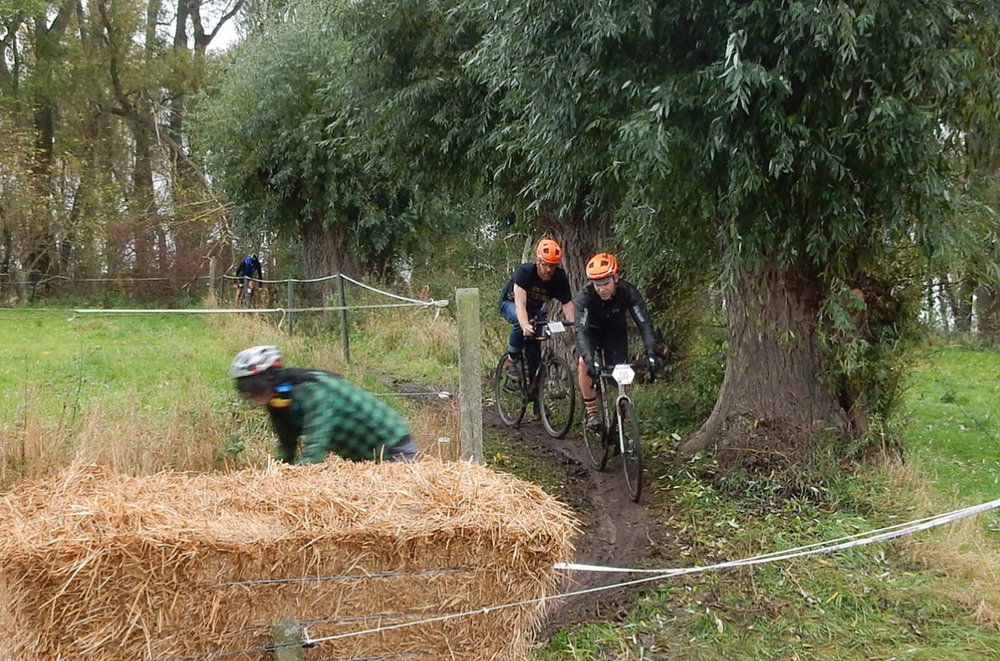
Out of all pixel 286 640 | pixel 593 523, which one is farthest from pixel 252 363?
pixel 593 523

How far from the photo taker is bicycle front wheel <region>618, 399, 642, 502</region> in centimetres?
670

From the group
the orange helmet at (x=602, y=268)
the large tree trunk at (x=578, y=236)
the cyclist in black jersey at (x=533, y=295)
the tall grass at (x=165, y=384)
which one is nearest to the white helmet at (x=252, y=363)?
the tall grass at (x=165, y=384)

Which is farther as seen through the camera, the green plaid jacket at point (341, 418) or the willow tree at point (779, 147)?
the willow tree at point (779, 147)

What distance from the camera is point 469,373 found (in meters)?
6.12

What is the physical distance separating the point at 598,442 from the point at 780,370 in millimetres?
1668

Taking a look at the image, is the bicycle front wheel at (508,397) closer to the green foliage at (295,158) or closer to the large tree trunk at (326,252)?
the green foliage at (295,158)

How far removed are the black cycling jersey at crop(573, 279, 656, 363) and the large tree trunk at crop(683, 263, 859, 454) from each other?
799 millimetres

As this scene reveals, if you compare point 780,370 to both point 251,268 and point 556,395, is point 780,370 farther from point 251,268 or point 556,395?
point 251,268

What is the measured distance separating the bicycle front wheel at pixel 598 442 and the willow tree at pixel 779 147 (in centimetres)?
85

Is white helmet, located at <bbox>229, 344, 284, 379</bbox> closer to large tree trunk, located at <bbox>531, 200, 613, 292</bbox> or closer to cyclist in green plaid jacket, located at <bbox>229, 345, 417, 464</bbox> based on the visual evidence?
cyclist in green plaid jacket, located at <bbox>229, 345, 417, 464</bbox>

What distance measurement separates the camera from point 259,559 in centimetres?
323

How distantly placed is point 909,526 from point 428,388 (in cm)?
614

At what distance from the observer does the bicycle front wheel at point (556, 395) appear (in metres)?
8.66

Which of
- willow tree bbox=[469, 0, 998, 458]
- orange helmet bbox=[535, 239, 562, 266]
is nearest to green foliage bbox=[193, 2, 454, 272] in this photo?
orange helmet bbox=[535, 239, 562, 266]
